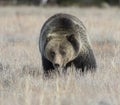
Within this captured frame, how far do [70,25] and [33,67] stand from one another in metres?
1.46

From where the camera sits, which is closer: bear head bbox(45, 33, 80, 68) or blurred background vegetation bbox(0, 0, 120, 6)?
bear head bbox(45, 33, 80, 68)

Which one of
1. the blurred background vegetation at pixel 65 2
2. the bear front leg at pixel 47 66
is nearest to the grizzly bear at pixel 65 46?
the bear front leg at pixel 47 66

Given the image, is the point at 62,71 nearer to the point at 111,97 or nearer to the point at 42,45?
the point at 42,45

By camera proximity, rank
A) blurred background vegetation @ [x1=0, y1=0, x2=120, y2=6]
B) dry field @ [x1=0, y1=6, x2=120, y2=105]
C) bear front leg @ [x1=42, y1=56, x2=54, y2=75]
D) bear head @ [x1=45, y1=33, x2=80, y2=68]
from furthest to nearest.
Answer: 1. blurred background vegetation @ [x1=0, y1=0, x2=120, y2=6]
2. bear front leg @ [x1=42, y1=56, x2=54, y2=75]
3. bear head @ [x1=45, y1=33, x2=80, y2=68]
4. dry field @ [x1=0, y1=6, x2=120, y2=105]

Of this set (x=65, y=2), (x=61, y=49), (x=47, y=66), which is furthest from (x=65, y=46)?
(x=65, y=2)

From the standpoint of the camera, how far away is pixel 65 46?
8.77 metres

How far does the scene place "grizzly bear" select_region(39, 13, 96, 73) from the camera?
873 centimetres

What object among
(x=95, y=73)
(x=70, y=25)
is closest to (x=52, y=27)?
(x=70, y=25)

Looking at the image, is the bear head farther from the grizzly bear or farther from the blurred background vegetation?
the blurred background vegetation

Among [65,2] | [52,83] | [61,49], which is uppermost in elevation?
[61,49]

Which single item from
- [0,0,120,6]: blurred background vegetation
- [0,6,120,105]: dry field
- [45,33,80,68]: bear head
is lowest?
[0,0,120,6]: blurred background vegetation

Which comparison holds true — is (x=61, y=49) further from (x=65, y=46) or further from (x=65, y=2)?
(x=65, y=2)

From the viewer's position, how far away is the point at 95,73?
9148mm

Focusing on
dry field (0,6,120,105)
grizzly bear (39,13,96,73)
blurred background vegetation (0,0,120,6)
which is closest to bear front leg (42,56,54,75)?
grizzly bear (39,13,96,73)
